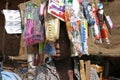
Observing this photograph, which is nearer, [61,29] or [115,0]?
[61,29]

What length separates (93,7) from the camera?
2680mm

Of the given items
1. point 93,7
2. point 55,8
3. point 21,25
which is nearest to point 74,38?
point 55,8

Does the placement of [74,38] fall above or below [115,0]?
below

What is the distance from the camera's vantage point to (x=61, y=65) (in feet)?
7.81

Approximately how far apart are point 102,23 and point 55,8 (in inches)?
25.9

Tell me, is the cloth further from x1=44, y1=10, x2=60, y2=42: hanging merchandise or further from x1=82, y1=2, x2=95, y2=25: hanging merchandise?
x1=82, y1=2, x2=95, y2=25: hanging merchandise

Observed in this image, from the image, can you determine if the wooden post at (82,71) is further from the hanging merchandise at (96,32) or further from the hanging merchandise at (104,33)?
the hanging merchandise at (104,33)

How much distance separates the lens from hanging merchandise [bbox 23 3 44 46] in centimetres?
235

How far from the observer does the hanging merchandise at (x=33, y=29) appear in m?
2.35

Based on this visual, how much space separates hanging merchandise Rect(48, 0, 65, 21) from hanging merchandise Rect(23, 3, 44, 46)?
0.60ft

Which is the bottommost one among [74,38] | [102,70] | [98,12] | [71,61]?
[102,70]

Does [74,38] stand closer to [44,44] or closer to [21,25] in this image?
[44,44]

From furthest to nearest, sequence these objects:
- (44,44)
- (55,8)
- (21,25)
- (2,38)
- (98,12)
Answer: (2,38) → (21,25) → (98,12) → (44,44) → (55,8)

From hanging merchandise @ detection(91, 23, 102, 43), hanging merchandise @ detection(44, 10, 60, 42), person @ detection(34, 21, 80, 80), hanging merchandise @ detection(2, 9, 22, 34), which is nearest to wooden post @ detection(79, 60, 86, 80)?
person @ detection(34, 21, 80, 80)
